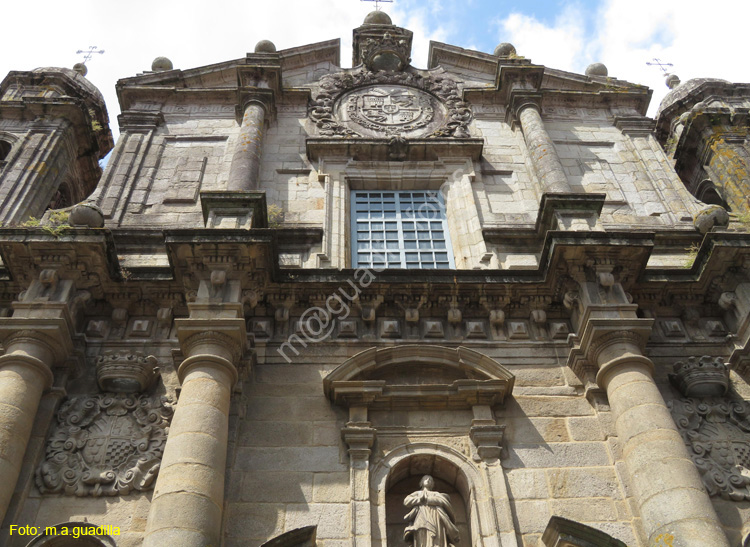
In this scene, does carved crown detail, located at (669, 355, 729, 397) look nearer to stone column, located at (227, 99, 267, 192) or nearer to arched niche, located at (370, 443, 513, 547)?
arched niche, located at (370, 443, 513, 547)

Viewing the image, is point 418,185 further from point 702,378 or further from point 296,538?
point 296,538

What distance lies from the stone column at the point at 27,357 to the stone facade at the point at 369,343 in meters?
0.03

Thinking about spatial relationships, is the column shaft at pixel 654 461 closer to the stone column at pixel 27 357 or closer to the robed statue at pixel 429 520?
the robed statue at pixel 429 520

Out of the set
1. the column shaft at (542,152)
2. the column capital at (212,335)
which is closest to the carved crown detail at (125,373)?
the column capital at (212,335)

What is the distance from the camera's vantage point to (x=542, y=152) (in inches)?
545

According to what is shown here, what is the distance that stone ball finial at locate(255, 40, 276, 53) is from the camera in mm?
17000

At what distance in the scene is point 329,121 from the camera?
15273 millimetres

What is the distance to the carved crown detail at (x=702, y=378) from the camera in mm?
9555

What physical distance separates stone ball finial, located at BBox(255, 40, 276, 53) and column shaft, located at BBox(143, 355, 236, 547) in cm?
1017

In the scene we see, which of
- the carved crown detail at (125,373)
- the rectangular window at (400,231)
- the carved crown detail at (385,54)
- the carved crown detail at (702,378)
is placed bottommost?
the carved crown detail at (702,378)

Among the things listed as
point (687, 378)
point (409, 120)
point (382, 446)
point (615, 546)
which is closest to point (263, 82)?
point (409, 120)

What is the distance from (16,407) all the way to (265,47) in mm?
10976

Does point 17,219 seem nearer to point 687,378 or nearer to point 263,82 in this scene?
point 263,82

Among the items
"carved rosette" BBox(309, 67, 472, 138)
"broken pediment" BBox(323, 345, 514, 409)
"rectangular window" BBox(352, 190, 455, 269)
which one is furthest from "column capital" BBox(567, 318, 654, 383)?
"carved rosette" BBox(309, 67, 472, 138)
